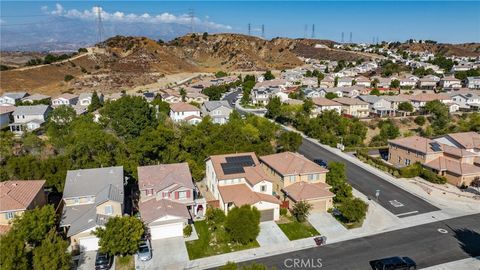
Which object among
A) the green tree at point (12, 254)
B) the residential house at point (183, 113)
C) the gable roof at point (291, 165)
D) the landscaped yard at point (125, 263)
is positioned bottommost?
the landscaped yard at point (125, 263)

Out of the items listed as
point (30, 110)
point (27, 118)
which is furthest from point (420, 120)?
point (30, 110)

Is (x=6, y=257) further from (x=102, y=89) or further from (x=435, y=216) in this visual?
(x=102, y=89)

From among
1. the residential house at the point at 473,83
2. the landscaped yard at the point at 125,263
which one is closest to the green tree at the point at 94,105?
the landscaped yard at the point at 125,263

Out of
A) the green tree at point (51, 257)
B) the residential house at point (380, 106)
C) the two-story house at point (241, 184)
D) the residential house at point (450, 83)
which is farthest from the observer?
the residential house at point (450, 83)

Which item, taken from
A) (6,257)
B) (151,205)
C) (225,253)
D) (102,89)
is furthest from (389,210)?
(102,89)

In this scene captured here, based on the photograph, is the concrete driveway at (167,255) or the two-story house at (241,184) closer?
the concrete driveway at (167,255)

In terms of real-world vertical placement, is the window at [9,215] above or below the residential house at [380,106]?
below

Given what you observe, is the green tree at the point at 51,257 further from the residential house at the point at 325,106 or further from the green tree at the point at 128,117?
the residential house at the point at 325,106
